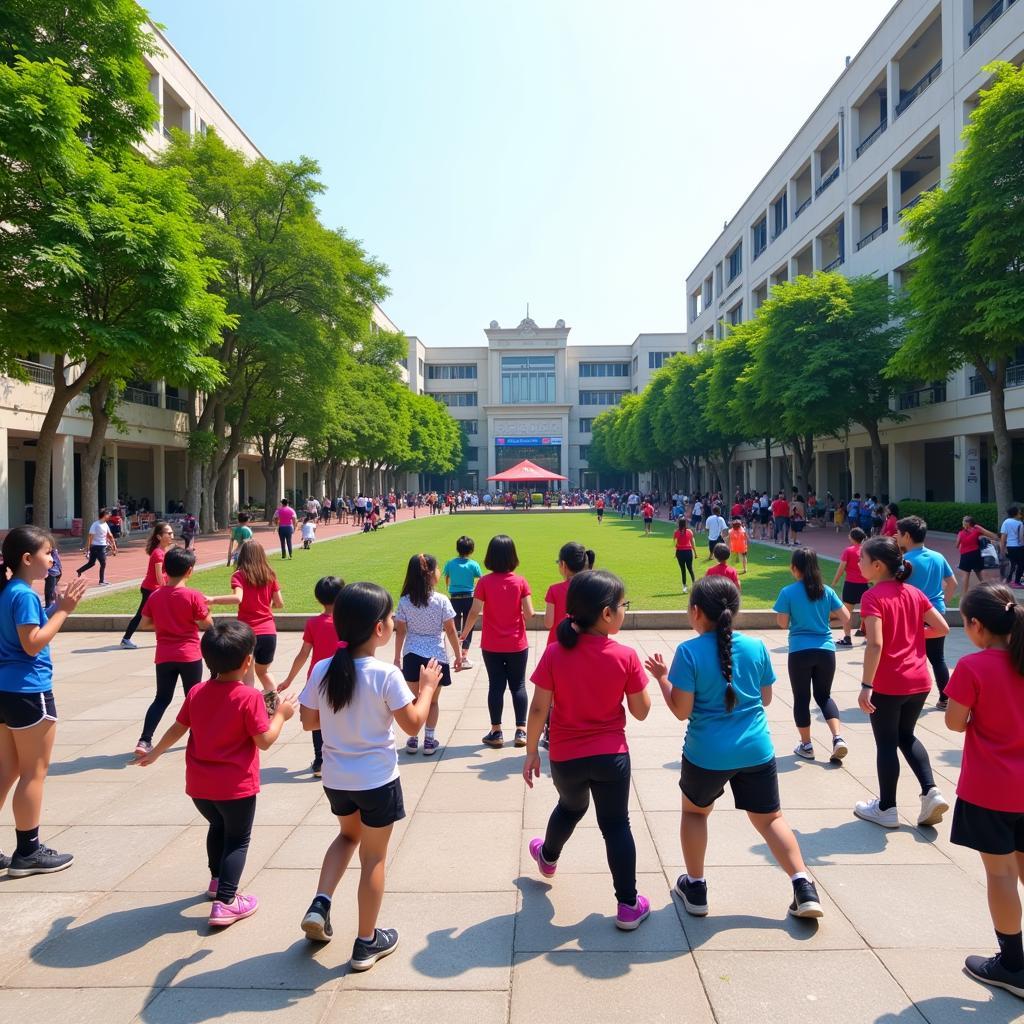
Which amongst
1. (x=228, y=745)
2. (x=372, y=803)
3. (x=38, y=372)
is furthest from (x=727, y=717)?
(x=38, y=372)

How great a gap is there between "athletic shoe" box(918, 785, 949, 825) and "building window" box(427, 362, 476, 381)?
93.2 m

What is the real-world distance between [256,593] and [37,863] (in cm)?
250

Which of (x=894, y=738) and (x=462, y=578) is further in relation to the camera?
(x=462, y=578)

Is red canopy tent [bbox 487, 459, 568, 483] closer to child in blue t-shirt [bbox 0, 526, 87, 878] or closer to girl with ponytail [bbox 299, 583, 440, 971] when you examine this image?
child in blue t-shirt [bbox 0, 526, 87, 878]

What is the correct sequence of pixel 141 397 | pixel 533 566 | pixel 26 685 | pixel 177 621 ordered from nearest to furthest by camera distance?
pixel 26 685 → pixel 177 621 → pixel 533 566 → pixel 141 397

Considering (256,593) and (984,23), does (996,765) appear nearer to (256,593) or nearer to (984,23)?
(256,593)

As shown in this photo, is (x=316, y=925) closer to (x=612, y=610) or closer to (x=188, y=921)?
(x=188, y=921)

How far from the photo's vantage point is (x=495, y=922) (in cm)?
371

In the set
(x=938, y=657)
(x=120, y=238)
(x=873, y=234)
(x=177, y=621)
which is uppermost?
(x=873, y=234)

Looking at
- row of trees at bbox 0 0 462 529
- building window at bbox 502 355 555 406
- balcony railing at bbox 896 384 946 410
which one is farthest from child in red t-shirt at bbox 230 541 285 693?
building window at bbox 502 355 555 406

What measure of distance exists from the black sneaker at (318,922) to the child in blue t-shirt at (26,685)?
183 cm

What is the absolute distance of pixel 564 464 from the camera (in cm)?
8962

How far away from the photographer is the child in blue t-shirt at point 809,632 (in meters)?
5.81

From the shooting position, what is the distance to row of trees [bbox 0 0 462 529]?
15.7m
